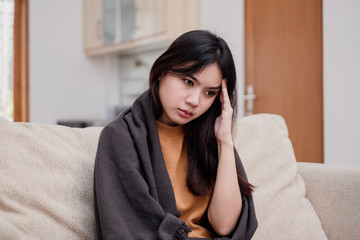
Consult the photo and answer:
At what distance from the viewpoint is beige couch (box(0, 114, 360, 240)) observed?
Answer: 0.85m

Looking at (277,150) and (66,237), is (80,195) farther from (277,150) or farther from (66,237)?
(277,150)

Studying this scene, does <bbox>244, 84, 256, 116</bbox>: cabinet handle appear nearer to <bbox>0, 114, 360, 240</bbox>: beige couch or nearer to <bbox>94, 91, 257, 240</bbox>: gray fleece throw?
<bbox>0, 114, 360, 240</bbox>: beige couch

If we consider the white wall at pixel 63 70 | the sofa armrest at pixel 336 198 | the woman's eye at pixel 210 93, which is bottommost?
the sofa armrest at pixel 336 198

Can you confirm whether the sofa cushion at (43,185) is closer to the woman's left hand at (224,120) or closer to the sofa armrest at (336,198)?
the woman's left hand at (224,120)

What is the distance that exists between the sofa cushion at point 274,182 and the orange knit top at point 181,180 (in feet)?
0.80

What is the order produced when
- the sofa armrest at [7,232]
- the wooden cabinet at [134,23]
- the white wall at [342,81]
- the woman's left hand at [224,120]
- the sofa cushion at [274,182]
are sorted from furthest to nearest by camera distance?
the wooden cabinet at [134,23], the white wall at [342,81], the sofa cushion at [274,182], the woman's left hand at [224,120], the sofa armrest at [7,232]

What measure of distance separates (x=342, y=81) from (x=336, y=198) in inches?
53.9

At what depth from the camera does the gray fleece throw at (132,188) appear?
84cm

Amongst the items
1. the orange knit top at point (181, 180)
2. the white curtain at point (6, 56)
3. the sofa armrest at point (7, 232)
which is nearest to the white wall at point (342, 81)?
the orange knit top at point (181, 180)

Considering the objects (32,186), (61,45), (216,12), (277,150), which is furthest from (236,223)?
(61,45)

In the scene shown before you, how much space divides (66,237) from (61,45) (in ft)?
11.4

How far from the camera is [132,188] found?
0.87m

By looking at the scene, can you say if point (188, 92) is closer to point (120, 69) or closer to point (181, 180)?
point (181, 180)

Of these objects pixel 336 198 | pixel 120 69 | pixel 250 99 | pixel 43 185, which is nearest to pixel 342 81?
pixel 250 99
